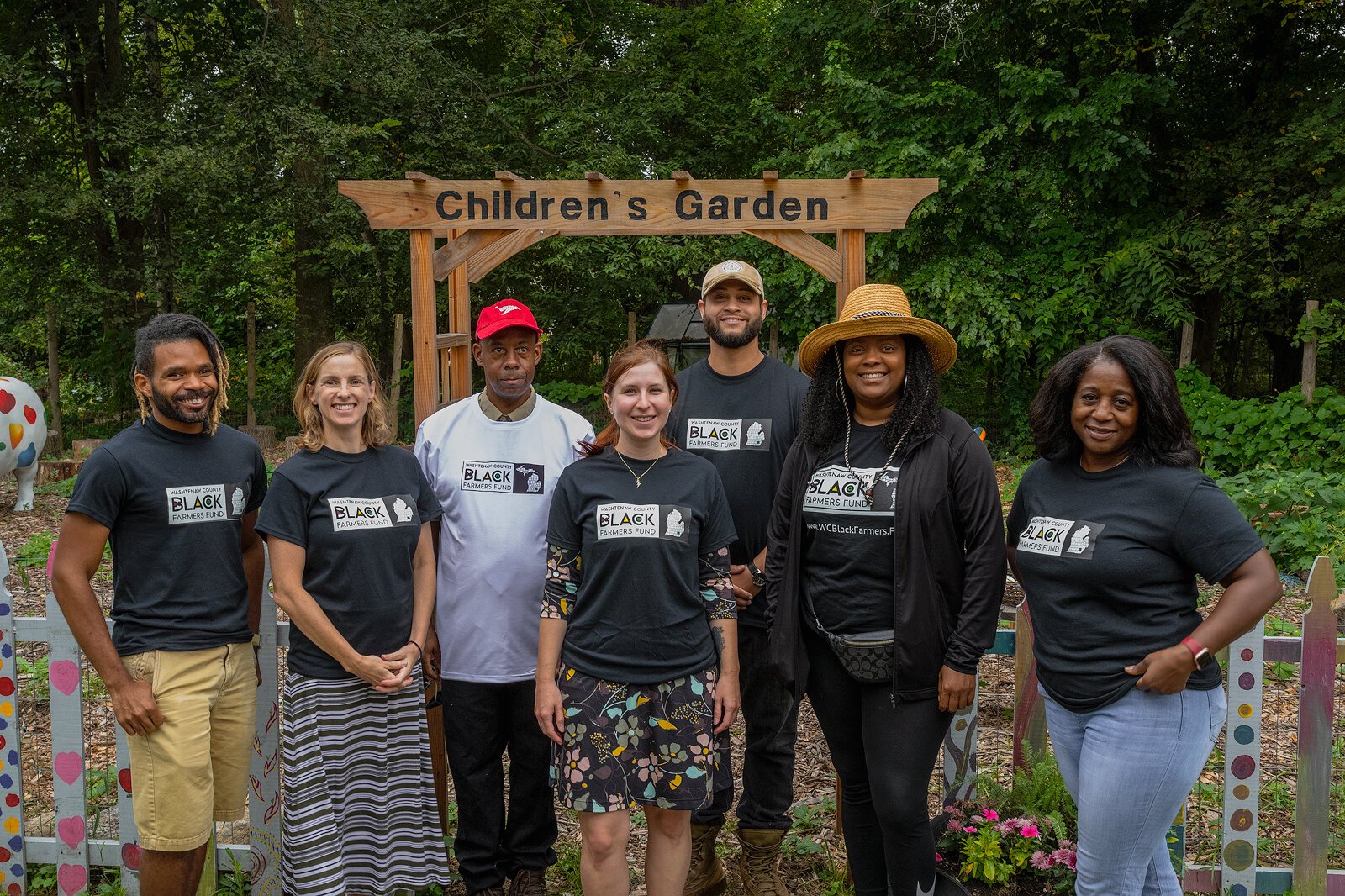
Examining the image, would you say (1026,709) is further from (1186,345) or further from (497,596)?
(1186,345)

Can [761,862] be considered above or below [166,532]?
below

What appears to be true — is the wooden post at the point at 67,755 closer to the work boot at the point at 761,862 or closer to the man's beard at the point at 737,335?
the work boot at the point at 761,862

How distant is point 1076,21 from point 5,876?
13.5 metres

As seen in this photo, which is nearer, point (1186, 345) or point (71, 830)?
point (71, 830)

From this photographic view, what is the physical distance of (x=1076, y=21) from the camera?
12.6m

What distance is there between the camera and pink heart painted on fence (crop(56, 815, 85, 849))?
3381 millimetres

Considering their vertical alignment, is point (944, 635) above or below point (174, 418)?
below

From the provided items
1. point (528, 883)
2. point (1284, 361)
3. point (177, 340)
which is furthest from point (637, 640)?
point (1284, 361)

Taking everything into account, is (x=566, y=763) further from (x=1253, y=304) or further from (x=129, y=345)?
(x=129, y=345)

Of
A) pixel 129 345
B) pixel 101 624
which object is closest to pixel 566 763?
pixel 101 624

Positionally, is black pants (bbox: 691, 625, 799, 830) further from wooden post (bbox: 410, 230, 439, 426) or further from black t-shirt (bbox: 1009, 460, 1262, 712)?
wooden post (bbox: 410, 230, 439, 426)

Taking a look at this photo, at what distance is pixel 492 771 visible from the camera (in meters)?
3.28

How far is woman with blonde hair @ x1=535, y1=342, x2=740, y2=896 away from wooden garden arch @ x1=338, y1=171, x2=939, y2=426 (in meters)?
1.63

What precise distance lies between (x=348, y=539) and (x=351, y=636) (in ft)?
0.94
